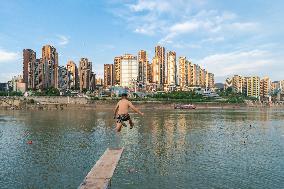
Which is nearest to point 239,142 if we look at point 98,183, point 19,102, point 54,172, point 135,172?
point 135,172

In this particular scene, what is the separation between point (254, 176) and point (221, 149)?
14.0 metres

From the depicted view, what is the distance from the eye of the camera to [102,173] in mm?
16766

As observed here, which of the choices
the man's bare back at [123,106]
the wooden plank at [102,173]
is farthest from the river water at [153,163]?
the man's bare back at [123,106]

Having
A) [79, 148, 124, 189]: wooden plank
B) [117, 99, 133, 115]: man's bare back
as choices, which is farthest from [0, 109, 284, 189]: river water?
[117, 99, 133, 115]: man's bare back

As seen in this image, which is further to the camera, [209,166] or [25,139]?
[25,139]

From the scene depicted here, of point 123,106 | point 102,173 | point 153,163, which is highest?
point 123,106

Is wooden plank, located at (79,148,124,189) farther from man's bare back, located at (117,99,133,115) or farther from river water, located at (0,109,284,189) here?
→ river water, located at (0,109,284,189)

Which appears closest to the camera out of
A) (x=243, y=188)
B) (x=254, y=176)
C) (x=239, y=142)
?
(x=243, y=188)

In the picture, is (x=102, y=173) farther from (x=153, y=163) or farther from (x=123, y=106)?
(x=153, y=163)

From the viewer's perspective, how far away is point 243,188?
2358 centimetres

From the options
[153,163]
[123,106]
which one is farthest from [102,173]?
[153,163]

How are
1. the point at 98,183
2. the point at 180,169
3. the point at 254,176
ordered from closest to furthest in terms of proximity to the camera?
the point at 98,183 < the point at 254,176 < the point at 180,169

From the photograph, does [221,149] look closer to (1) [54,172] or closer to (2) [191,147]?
(2) [191,147]

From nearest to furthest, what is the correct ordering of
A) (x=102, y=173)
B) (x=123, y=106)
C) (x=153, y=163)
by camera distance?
(x=102, y=173) → (x=123, y=106) → (x=153, y=163)
